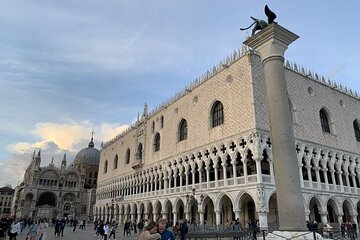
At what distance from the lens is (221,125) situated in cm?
2348

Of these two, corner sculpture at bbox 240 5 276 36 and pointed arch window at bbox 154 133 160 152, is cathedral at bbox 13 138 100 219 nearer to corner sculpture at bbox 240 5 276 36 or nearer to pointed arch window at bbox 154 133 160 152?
pointed arch window at bbox 154 133 160 152

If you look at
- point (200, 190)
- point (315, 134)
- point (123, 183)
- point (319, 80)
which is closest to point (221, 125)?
point (200, 190)

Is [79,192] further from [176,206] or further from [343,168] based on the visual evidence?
[343,168]

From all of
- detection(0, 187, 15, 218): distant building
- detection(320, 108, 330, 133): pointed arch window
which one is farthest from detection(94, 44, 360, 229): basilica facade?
detection(0, 187, 15, 218): distant building

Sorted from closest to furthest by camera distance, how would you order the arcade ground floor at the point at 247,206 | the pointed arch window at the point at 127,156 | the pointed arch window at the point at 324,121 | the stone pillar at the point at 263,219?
the stone pillar at the point at 263,219 < the arcade ground floor at the point at 247,206 < the pointed arch window at the point at 324,121 < the pointed arch window at the point at 127,156

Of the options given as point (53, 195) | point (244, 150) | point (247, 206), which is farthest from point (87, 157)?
point (244, 150)

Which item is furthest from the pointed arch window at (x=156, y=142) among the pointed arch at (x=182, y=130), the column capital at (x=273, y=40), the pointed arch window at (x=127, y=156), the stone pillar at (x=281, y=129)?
the column capital at (x=273, y=40)

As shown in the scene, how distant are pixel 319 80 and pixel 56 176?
170ft

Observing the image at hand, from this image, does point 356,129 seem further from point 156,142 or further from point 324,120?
point 156,142

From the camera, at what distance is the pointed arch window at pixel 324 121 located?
2645cm

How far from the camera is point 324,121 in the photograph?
27.0m

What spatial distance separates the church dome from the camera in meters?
70.3

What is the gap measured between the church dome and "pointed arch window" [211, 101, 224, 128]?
53.5m

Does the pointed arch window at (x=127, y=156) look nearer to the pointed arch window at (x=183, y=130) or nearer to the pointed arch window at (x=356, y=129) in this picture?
the pointed arch window at (x=183, y=130)
